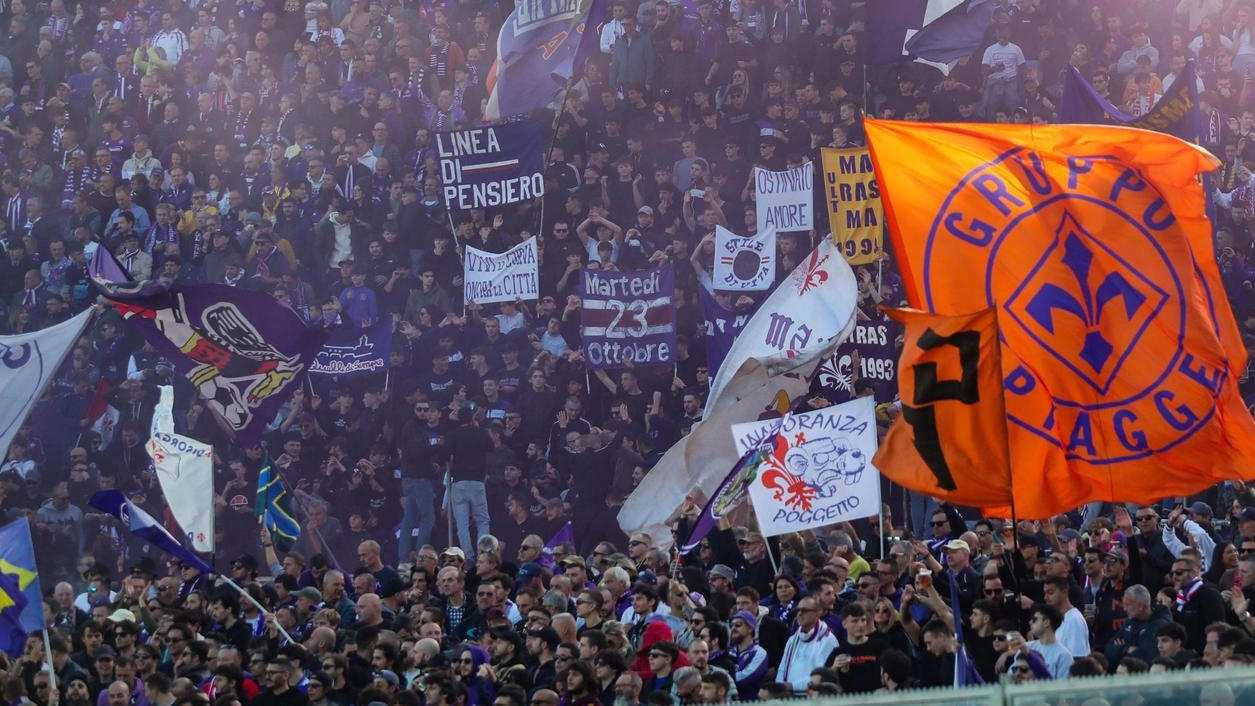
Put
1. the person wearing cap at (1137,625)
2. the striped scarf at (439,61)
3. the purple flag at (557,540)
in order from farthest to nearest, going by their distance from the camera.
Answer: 1. the striped scarf at (439,61)
2. the purple flag at (557,540)
3. the person wearing cap at (1137,625)

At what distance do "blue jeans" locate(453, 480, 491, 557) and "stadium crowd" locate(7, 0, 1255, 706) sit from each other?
3cm

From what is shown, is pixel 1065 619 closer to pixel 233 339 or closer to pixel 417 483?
pixel 233 339

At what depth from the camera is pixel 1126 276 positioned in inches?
367

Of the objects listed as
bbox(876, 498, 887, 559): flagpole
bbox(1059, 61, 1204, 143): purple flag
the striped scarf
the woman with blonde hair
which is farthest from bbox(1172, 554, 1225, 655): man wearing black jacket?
the striped scarf

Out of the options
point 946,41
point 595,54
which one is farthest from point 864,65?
point 595,54

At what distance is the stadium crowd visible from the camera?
10.9 m

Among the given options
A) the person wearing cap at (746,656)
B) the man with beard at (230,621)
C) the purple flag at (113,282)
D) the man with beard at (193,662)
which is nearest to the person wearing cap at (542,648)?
the person wearing cap at (746,656)

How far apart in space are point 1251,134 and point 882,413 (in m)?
5.01

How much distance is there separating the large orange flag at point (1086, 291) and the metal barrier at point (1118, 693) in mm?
4233

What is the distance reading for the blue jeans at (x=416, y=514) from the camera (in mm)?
18250

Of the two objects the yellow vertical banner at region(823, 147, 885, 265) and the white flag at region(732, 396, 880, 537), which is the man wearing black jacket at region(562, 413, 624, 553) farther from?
the white flag at region(732, 396, 880, 537)

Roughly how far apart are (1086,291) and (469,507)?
31.5 ft

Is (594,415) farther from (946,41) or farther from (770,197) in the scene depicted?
(946,41)

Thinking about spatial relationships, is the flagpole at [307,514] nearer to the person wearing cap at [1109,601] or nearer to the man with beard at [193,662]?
the man with beard at [193,662]
